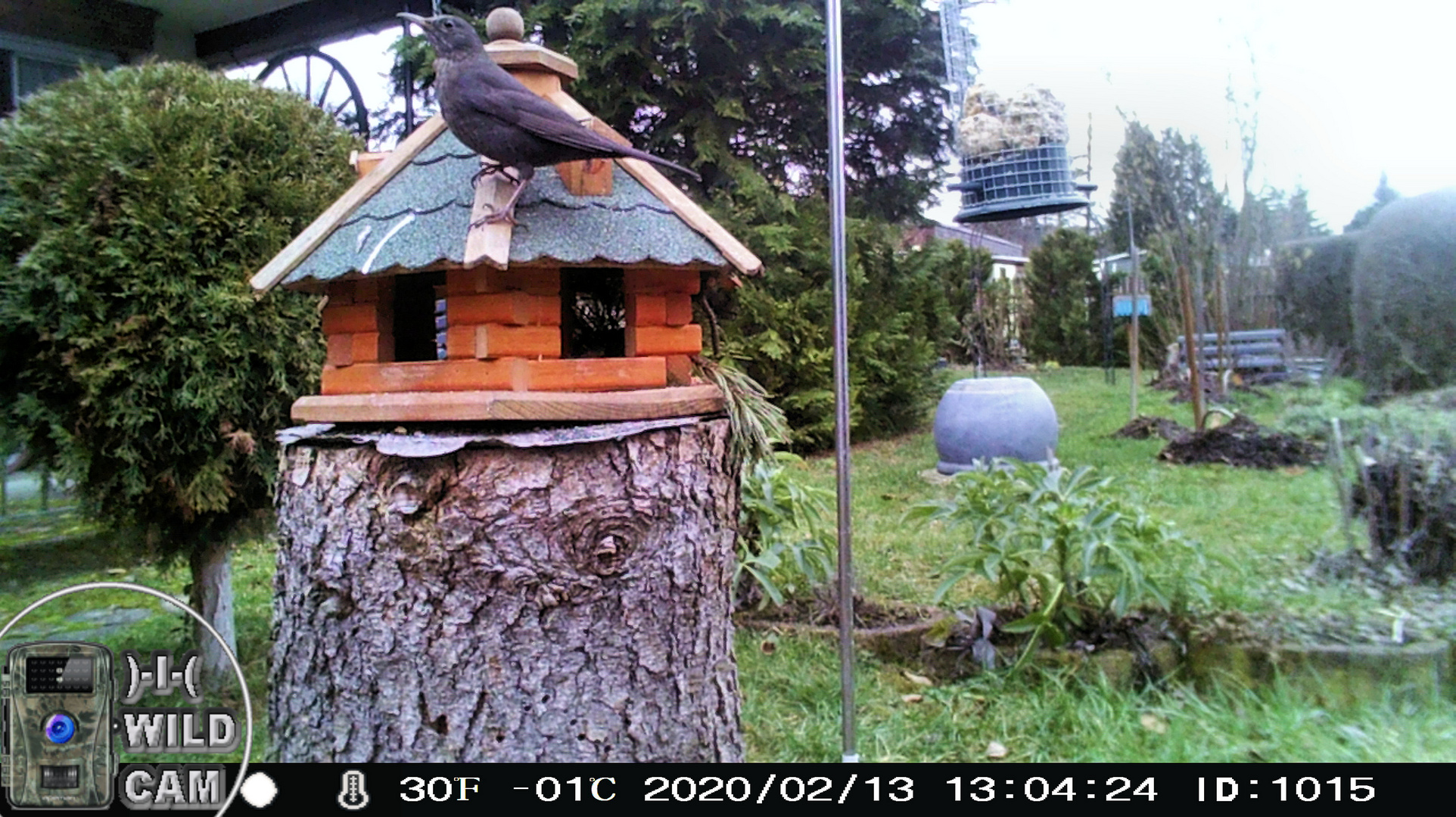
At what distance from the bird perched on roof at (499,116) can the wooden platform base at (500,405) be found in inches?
9.0

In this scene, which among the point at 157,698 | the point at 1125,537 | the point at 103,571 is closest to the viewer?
the point at 157,698

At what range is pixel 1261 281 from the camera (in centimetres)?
374

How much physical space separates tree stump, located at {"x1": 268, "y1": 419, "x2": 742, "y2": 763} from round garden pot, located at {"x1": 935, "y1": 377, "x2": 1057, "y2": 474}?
9.42 feet

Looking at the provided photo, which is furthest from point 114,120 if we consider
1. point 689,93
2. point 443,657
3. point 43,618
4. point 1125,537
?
point 689,93

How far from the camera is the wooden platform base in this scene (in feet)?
3.59

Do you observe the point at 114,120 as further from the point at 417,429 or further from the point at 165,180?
the point at 417,429

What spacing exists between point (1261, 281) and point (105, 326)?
4.08 metres

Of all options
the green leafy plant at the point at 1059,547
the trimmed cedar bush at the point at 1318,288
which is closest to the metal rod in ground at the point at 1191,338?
the trimmed cedar bush at the point at 1318,288

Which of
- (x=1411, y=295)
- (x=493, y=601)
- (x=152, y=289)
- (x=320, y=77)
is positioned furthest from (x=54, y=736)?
(x=1411, y=295)

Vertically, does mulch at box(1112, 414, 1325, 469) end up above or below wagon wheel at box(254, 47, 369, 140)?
below

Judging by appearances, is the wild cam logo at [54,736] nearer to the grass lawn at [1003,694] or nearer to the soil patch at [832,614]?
the grass lawn at [1003,694]

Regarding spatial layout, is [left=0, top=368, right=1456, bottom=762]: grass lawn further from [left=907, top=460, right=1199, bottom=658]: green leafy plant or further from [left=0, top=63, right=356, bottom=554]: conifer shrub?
[left=0, top=63, right=356, bottom=554]: conifer shrub

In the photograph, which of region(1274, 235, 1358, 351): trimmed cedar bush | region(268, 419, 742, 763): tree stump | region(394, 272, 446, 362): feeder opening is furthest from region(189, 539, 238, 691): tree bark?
region(1274, 235, 1358, 351): trimmed cedar bush

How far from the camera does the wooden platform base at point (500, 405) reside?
43.1 inches
